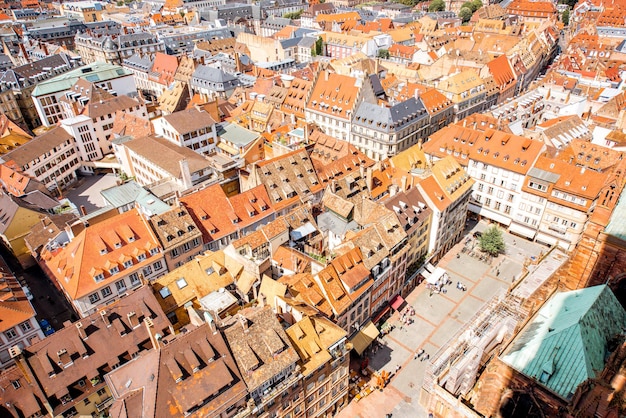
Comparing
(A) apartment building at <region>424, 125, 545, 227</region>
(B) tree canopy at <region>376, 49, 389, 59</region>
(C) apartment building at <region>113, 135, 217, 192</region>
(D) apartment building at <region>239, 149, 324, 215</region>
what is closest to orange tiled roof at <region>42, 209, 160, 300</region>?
(C) apartment building at <region>113, 135, 217, 192</region>

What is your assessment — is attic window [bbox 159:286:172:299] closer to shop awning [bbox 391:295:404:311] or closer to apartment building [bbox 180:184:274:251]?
apartment building [bbox 180:184:274:251]

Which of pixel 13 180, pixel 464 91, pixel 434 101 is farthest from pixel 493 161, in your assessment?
pixel 13 180

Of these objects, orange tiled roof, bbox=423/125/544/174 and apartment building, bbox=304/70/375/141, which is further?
apartment building, bbox=304/70/375/141

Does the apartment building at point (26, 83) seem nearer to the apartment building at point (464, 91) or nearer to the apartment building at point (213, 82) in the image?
the apartment building at point (213, 82)

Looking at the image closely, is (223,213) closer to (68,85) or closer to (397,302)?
(397,302)

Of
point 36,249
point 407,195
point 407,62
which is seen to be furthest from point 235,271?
point 407,62
